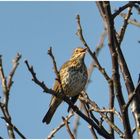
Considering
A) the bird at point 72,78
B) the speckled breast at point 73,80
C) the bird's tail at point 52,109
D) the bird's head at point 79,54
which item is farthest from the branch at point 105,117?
the bird's head at point 79,54

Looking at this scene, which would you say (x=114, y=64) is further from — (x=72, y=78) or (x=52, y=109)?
(x=52, y=109)

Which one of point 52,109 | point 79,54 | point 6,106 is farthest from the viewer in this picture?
point 79,54

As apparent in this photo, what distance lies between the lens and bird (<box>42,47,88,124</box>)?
7508 mm

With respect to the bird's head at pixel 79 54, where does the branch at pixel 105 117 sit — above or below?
below

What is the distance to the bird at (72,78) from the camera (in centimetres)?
751

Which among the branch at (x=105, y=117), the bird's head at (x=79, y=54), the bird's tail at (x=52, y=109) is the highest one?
the bird's head at (x=79, y=54)


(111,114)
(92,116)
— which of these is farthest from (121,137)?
(92,116)

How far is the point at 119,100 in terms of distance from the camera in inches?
174

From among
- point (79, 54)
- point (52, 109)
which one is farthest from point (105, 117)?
point (79, 54)

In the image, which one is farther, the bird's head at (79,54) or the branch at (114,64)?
the bird's head at (79,54)

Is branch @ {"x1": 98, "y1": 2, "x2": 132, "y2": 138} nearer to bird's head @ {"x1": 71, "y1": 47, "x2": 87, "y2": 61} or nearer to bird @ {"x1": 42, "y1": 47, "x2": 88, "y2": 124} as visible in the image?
bird @ {"x1": 42, "y1": 47, "x2": 88, "y2": 124}

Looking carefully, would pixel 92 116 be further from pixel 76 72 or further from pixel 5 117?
pixel 76 72

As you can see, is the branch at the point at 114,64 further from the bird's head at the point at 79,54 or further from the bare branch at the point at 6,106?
the bird's head at the point at 79,54

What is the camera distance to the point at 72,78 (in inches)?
306
